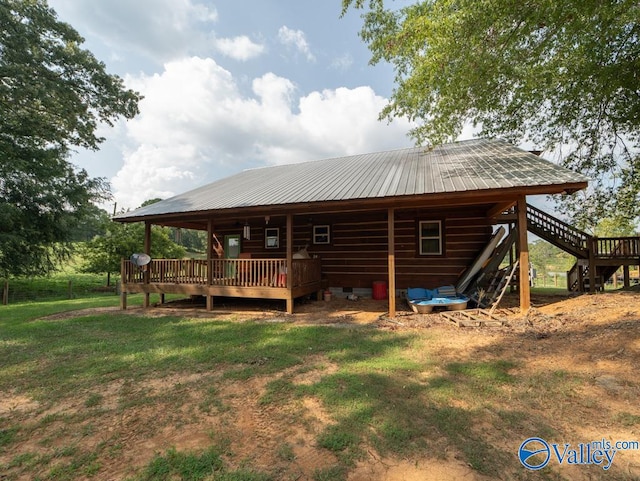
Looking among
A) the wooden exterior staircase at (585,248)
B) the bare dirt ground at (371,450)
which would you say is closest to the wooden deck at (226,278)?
the bare dirt ground at (371,450)

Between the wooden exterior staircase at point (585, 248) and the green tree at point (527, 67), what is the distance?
2.97 metres

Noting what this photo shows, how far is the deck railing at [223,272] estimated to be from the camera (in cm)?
884

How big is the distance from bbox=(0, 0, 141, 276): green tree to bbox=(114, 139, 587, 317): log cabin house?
306 inches

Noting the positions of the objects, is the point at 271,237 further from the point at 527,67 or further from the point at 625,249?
the point at 625,249

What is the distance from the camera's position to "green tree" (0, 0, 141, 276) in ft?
42.7

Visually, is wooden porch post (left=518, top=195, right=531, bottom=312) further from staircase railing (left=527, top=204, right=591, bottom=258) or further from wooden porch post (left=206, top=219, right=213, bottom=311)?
wooden porch post (left=206, top=219, right=213, bottom=311)

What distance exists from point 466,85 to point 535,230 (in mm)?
6780

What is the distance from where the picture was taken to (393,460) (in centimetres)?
247

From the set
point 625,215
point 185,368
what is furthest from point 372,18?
point 625,215

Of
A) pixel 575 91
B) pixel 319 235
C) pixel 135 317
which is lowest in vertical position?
Answer: pixel 135 317

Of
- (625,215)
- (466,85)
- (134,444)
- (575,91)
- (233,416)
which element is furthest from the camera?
(625,215)

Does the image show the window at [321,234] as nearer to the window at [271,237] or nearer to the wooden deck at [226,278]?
the wooden deck at [226,278]

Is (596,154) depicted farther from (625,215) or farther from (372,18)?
(372,18)

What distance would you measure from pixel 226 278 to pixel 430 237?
22.4 feet
